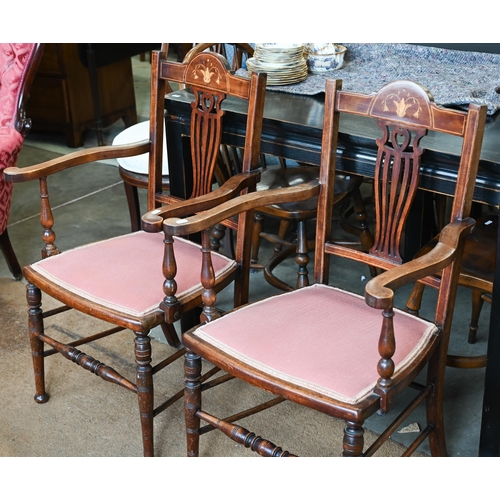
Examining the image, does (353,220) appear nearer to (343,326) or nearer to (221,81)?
(221,81)

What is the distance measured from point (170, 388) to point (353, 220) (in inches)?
54.3

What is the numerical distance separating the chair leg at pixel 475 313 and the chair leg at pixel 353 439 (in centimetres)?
96

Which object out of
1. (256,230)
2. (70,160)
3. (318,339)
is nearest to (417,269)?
(318,339)

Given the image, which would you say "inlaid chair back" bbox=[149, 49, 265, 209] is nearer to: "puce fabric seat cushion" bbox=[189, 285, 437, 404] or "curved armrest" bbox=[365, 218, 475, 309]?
"puce fabric seat cushion" bbox=[189, 285, 437, 404]

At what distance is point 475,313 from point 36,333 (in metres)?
1.38

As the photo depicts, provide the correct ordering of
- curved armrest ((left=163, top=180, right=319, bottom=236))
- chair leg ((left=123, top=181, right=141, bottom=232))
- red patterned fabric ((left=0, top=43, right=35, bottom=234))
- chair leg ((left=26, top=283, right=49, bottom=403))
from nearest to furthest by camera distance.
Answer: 1. curved armrest ((left=163, top=180, right=319, bottom=236))
2. chair leg ((left=26, top=283, right=49, bottom=403))
3. red patterned fabric ((left=0, top=43, right=35, bottom=234))
4. chair leg ((left=123, top=181, right=141, bottom=232))

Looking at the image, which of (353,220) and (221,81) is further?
(353,220)

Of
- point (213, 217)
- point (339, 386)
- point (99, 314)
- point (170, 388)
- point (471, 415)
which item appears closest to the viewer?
point (339, 386)

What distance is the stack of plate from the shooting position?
2387mm

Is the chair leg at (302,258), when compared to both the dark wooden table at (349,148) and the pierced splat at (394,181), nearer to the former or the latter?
the dark wooden table at (349,148)

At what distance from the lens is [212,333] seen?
5.64ft

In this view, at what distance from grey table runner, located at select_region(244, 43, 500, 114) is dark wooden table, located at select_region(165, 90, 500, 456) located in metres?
0.14

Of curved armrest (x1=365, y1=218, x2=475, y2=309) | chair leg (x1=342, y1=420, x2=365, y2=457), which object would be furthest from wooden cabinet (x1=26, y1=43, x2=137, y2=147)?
chair leg (x1=342, y1=420, x2=365, y2=457)

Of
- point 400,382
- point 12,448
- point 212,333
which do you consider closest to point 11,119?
point 12,448
